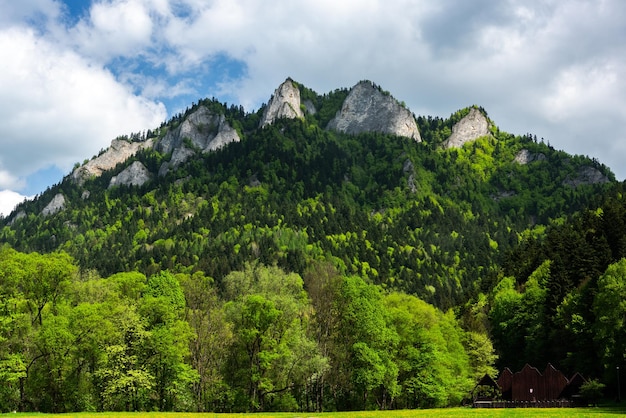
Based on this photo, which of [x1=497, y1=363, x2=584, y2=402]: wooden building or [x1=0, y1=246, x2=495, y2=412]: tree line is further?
[x1=497, y1=363, x2=584, y2=402]: wooden building

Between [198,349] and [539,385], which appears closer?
[198,349]

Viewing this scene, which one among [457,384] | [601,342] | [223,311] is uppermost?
[223,311]

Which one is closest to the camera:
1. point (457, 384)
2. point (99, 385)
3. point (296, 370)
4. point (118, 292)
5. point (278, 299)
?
point (99, 385)

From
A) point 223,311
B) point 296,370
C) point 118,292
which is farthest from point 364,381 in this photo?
point 118,292

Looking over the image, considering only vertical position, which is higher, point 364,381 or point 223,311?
point 223,311

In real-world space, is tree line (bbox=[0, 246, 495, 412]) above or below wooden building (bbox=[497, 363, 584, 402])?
above

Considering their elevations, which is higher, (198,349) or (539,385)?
(198,349)

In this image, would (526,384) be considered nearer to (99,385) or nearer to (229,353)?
(229,353)

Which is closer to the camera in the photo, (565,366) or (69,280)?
(69,280)

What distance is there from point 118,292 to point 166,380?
60.1 ft

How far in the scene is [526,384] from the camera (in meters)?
72.9

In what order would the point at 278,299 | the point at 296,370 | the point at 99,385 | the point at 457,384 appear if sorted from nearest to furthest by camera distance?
1. the point at 99,385
2. the point at 296,370
3. the point at 278,299
4. the point at 457,384

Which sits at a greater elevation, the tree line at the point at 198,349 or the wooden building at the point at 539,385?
the tree line at the point at 198,349

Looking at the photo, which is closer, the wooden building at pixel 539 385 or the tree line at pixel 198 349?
the tree line at pixel 198 349
